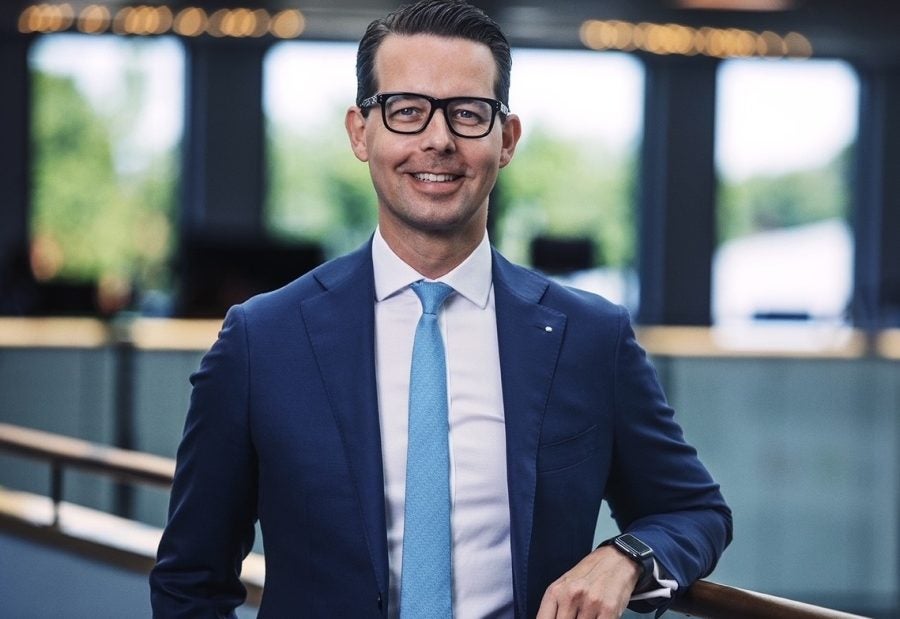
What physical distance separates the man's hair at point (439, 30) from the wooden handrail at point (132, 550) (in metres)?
0.71

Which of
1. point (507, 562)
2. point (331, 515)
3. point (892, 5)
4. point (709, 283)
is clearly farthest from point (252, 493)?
point (709, 283)

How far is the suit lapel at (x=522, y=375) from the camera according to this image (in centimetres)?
150

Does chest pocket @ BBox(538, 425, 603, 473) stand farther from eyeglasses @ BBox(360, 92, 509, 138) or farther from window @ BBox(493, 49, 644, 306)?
window @ BBox(493, 49, 644, 306)

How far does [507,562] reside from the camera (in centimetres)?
154

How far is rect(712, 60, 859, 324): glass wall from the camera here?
14.0 meters

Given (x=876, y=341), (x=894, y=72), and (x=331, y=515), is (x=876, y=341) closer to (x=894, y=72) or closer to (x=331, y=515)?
(x=331, y=515)

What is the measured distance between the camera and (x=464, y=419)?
157 centimetres

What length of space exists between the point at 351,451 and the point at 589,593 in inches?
12.5

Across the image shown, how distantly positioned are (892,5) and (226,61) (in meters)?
6.29

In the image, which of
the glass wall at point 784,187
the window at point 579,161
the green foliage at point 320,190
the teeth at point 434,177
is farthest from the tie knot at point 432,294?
the glass wall at point 784,187

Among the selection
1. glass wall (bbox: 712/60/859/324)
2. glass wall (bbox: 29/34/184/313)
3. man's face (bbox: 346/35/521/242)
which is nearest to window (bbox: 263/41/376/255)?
glass wall (bbox: 29/34/184/313)

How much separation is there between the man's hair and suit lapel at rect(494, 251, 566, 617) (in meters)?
0.24

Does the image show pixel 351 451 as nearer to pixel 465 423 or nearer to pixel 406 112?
pixel 465 423

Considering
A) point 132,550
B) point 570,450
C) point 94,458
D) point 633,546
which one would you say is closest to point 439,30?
point 570,450
